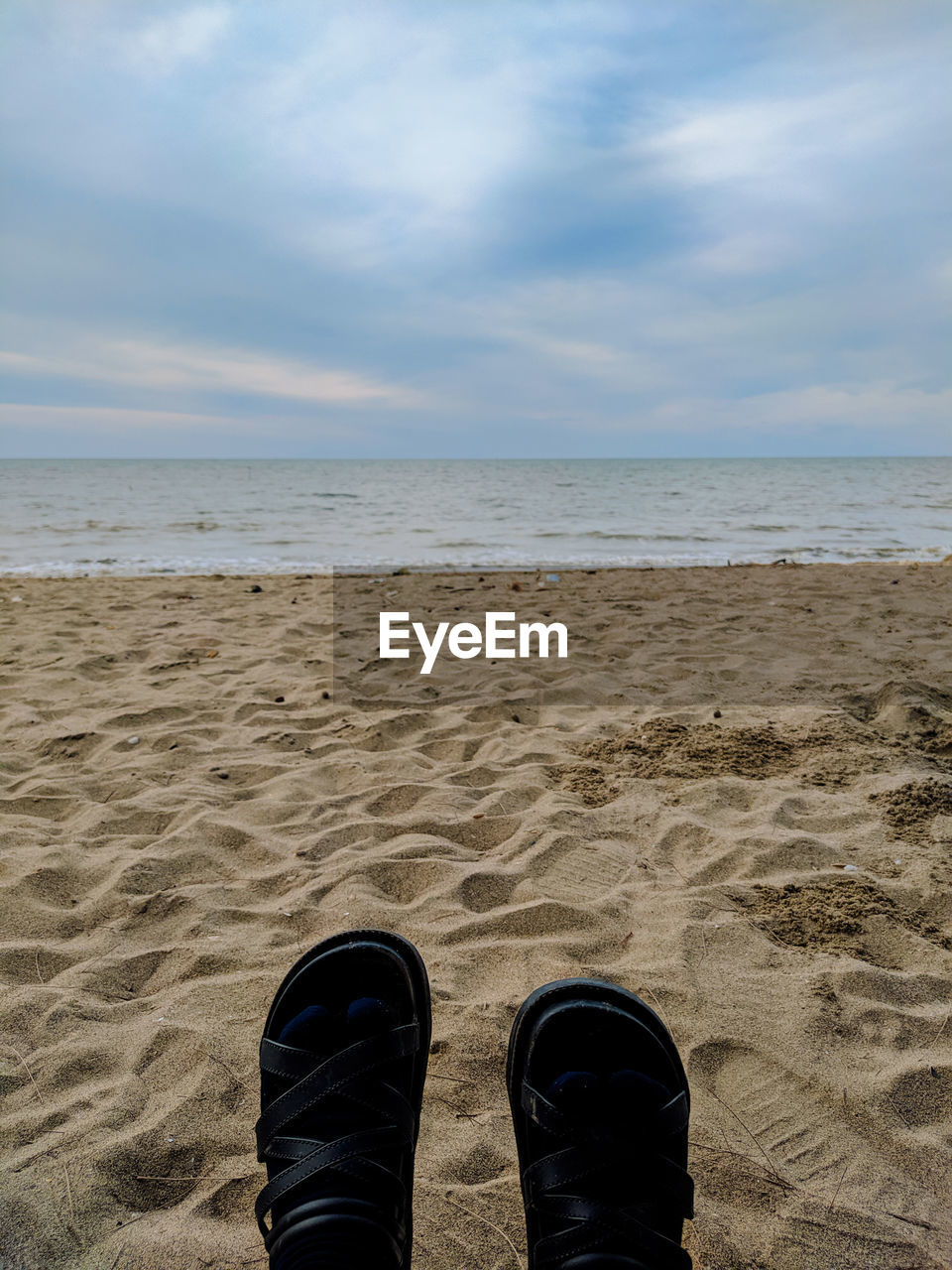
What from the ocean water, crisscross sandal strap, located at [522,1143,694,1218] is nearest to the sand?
crisscross sandal strap, located at [522,1143,694,1218]

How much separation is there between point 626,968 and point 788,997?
350 mm

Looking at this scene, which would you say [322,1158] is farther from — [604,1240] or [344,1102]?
[604,1240]

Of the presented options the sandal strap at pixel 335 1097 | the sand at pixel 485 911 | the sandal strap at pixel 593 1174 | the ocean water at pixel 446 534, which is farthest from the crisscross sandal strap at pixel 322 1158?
the ocean water at pixel 446 534

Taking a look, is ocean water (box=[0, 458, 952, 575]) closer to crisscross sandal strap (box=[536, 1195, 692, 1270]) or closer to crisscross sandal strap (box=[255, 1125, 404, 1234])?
crisscross sandal strap (box=[255, 1125, 404, 1234])

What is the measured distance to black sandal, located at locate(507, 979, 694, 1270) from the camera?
1098 millimetres

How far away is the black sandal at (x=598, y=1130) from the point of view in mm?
1098

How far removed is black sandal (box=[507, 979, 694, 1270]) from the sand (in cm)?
11

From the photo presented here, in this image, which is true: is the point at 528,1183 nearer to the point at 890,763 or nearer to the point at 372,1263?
the point at 372,1263

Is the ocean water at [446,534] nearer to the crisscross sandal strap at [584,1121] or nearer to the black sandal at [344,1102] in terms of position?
the black sandal at [344,1102]

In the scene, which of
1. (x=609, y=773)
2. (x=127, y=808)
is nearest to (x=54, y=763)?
(x=127, y=808)

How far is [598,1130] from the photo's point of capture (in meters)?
1.22

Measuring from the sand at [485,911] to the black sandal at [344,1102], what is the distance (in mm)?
127

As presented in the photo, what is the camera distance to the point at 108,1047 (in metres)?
1.55

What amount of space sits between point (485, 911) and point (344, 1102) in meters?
0.76
